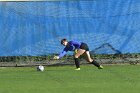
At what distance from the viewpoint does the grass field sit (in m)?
14.9

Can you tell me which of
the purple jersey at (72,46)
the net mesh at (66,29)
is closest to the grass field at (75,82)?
the purple jersey at (72,46)

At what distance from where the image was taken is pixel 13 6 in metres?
24.0

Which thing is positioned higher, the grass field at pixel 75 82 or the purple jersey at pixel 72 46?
the purple jersey at pixel 72 46

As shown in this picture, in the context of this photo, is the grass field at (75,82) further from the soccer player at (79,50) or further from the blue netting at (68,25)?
the blue netting at (68,25)

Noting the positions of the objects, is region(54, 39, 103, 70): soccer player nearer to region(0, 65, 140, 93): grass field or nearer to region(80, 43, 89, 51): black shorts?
region(80, 43, 89, 51): black shorts

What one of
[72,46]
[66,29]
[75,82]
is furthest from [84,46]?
[75,82]

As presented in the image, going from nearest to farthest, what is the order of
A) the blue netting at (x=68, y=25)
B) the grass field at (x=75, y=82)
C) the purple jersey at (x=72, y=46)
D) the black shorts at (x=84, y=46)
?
the grass field at (x=75, y=82)
the purple jersey at (x=72, y=46)
the black shorts at (x=84, y=46)
the blue netting at (x=68, y=25)

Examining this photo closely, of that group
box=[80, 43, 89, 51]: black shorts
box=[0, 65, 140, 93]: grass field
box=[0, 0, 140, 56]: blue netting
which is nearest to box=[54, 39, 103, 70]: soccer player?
box=[80, 43, 89, 51]: black shorts

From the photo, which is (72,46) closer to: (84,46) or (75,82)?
(84,46)

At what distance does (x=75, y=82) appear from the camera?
1684 centimetres

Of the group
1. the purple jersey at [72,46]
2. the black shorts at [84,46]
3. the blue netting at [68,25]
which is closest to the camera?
the purple jersey at [72,46]

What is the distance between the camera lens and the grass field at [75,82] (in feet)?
48.7

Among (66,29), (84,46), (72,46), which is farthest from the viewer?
(66,29)

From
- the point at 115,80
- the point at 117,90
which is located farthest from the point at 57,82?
the point at 117,90
